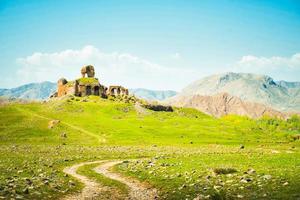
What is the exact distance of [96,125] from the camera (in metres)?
115

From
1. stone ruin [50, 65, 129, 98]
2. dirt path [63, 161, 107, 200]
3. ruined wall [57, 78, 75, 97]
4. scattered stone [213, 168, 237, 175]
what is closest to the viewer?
dirt path [63, 161, 107, 200]

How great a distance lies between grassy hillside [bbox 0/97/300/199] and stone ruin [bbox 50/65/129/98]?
14001 mm

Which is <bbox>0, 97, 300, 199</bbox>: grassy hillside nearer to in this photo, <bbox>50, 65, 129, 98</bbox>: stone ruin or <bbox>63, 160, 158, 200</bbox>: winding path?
<bbox>63, 160, 158, 200</bbox>: winding path

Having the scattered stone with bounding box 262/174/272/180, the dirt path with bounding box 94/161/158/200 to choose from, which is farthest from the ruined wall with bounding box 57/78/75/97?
the scattered stone with bounding box 262/174/272/180

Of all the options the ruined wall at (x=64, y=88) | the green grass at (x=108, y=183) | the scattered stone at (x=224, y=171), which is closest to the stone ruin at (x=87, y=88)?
the ruined wall at (x=64, y=88)

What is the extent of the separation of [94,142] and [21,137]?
67.5 ft

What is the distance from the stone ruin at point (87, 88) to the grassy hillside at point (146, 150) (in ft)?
45.9

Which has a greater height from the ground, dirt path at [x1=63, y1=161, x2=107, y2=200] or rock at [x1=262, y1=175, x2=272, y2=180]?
rock at [x1=262, y1=175, x2=272, y2=180]

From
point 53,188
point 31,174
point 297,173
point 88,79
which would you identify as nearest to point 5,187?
point 53,188

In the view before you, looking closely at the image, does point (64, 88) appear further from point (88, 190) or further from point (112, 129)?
point (88, 190)

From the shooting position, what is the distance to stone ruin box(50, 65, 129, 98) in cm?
17812

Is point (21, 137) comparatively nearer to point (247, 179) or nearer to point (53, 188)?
point (53, 188)

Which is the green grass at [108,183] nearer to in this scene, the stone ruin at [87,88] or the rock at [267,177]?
the rock at [267,177]

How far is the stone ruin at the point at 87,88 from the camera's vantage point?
584 ft
